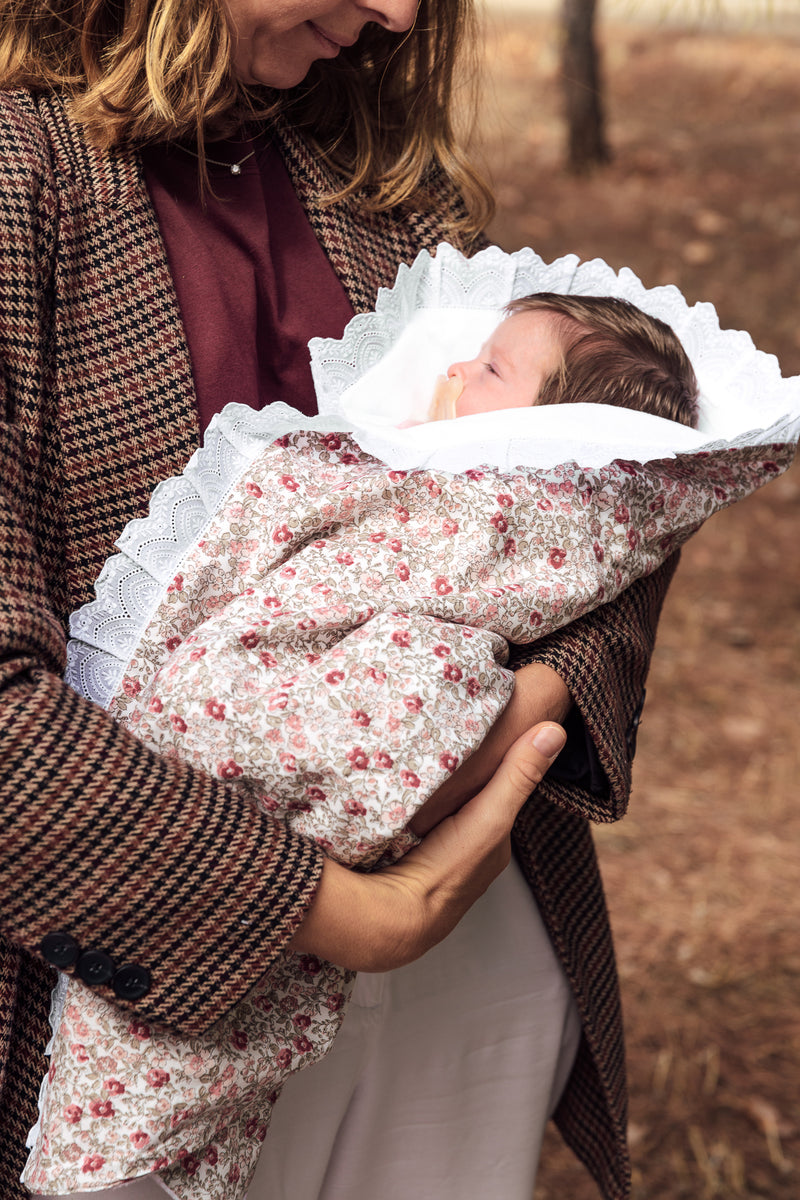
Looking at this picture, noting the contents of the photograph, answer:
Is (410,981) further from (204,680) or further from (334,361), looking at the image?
(334,361)

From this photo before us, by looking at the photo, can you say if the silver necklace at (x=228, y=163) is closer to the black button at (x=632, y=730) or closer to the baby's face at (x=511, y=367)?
the baby's face at (x=511, y=367)

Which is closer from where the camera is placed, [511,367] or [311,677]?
[311,677]

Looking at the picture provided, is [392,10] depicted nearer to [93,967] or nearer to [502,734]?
[502,734]

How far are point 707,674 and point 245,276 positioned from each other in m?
3.61

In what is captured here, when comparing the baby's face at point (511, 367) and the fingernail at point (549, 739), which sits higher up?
the baby's face at point (511, 367)

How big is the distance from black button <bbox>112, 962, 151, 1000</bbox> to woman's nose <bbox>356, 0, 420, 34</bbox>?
1.09 metres

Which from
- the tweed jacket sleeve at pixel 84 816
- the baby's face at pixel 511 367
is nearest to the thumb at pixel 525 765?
the tweed jacket sleeve at pixel 84 816

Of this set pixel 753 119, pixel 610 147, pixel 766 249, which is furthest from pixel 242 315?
pixel 753 119

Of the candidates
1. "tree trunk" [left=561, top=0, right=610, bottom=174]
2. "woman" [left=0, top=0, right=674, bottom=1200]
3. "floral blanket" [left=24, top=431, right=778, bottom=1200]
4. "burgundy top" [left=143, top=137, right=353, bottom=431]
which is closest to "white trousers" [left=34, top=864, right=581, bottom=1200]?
"woman" [left=0, top=0, right=674, bottom=1200]

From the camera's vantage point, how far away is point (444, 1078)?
1665 millimetres

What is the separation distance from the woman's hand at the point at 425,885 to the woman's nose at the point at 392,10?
846 millimetres

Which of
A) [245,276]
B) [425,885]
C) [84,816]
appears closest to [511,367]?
[245,276]

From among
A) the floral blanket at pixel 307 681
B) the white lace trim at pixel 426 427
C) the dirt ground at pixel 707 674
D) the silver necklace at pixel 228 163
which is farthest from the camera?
the dirt ground at pixel 707 674

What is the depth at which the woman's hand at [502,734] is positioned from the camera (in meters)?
1.30
